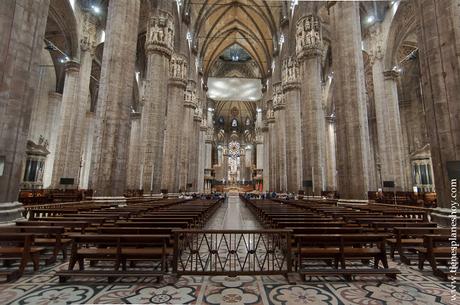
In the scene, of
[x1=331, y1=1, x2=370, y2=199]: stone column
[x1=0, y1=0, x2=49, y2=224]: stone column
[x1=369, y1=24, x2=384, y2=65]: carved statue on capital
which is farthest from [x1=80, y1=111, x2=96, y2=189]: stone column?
[x1=369, y1=24, x2=384, y2=65]: carved statue on capital

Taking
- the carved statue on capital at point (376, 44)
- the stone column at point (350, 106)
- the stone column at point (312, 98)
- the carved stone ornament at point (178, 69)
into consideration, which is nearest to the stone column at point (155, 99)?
the carved stone ornament at point (178, 69)

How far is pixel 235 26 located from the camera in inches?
1518

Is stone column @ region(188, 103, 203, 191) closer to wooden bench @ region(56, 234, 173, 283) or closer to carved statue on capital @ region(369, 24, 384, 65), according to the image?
carved statue on capital @ region(369, 24, 384, 65)

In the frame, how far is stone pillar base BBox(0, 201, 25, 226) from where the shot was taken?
15.8 feet

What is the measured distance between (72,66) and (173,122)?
8.86m

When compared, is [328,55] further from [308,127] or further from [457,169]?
[457,169]

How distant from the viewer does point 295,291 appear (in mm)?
3104

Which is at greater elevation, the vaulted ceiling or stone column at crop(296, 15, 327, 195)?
the vaulted ceiling

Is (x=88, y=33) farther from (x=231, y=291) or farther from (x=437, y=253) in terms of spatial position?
(x=437, y=253)

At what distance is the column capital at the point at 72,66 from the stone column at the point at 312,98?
694 inches

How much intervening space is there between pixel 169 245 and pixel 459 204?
263 inches

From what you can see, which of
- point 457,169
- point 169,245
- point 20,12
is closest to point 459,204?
point 457,169

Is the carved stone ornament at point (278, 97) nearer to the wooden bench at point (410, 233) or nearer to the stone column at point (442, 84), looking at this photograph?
the stone column at point (442, 84)

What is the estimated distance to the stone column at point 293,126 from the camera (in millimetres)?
20936
